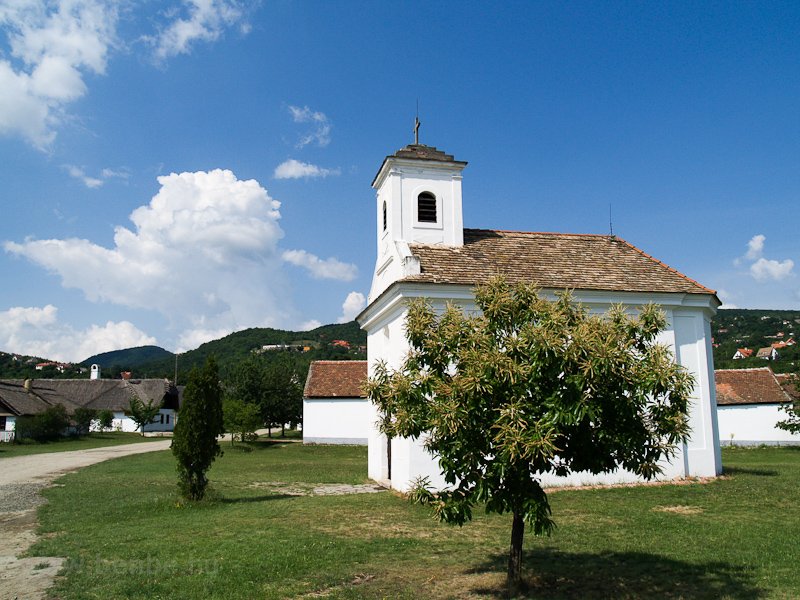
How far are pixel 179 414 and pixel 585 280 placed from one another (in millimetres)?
11757

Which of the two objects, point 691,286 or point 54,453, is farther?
point 54,453

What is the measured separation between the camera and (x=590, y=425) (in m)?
6.81

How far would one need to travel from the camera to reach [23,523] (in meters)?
12.6

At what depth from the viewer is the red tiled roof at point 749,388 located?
34.5 metres

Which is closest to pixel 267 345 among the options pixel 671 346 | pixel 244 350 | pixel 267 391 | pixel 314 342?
pixel 244 350

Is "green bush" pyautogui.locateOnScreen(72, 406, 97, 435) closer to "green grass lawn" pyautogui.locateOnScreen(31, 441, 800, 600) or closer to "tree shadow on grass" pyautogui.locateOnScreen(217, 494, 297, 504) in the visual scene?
"green grass lawn" pyautogui.locateOnScreen(31, 441, 800, 600)

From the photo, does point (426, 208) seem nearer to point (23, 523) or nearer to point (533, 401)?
point (533, 401)

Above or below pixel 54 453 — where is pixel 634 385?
above

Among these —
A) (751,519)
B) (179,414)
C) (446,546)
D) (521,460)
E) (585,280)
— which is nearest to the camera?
(521,460)

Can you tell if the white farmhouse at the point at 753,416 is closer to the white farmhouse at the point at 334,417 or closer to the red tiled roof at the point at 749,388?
the red tiled roof at the point at 749,388

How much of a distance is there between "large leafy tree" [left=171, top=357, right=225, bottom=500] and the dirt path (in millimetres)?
3203

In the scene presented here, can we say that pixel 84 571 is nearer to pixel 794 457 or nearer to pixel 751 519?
pixel 751 519

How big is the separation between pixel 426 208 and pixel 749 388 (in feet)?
87.8

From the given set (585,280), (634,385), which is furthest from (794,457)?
(634,385)
